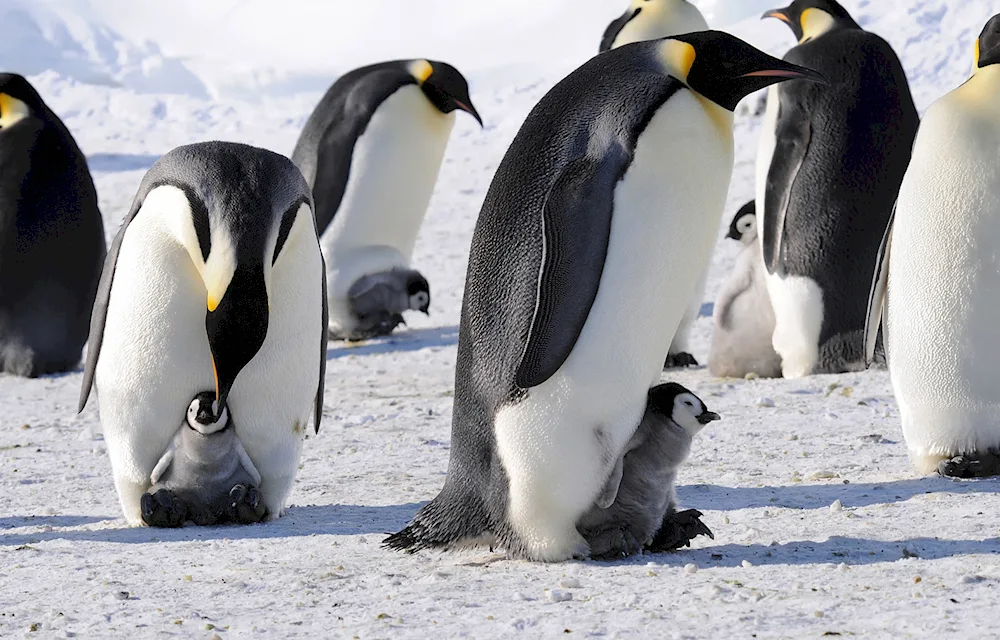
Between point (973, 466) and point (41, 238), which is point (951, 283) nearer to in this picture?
point (973, 466)

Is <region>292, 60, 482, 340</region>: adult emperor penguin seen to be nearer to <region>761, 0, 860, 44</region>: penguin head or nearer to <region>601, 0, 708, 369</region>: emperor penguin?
<region>601, 0, 708, 369</region>: emperor penguin

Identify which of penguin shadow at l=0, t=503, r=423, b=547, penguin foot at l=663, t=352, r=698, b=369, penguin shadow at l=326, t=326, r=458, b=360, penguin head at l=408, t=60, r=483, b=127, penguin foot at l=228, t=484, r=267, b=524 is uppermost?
penguin head at l=408, t=60, r=483, b=127

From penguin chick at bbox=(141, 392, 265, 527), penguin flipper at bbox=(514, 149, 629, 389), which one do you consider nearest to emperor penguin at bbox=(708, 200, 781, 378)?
penguin chick at bbox=(141, 392, 265, 527)

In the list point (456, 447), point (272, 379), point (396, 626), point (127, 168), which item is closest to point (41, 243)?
point (272, 379)

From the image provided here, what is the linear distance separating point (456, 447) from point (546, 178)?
0.65m

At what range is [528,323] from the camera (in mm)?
2994

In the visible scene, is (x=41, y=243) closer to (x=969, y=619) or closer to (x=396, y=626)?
(x=396, y=626)

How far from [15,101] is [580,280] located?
559 centimetres

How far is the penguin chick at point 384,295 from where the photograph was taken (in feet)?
28.2

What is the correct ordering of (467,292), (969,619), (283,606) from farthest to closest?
(467,292) → (283,606) → (969,619)

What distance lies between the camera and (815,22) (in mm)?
7043

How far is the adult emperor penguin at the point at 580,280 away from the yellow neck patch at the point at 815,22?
13.1ft

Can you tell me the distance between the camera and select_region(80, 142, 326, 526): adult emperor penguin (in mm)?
3572

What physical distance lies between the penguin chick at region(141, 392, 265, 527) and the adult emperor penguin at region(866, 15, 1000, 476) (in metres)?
1.90
